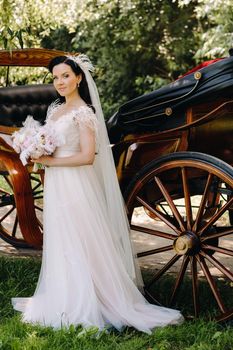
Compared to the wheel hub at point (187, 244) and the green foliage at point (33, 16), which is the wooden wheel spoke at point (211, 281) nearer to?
the wheel hub at point (187, 244)

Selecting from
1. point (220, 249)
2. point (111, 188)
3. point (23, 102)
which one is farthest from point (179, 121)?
point (23, 102)

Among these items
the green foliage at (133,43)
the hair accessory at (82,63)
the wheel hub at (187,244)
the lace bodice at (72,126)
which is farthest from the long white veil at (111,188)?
the green foliage at (133,43)

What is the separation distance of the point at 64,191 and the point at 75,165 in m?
0.18

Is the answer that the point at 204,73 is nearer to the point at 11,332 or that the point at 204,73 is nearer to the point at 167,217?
the point at 167,217

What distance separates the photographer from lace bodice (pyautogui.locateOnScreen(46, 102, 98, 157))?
A: 10.9ft

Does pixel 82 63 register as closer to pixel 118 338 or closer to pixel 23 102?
pixel 118 338

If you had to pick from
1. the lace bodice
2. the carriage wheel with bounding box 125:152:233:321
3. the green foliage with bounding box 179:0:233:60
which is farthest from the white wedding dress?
the green foliage with bounding box 179:0:233:60

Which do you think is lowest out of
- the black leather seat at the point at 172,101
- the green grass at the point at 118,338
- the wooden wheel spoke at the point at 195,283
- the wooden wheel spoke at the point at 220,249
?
the green grass at the point at 118,338

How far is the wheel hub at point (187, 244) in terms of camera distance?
3.27 metres

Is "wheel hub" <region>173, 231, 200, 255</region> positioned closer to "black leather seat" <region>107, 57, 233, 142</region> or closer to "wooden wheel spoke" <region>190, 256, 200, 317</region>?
"wooden wheel spoke" <region>190, 256, 200, 317</region>

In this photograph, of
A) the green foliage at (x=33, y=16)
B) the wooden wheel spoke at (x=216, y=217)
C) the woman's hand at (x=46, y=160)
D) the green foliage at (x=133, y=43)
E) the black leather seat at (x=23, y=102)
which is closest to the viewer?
the wooden wheel spoke at (x=216, y=217)

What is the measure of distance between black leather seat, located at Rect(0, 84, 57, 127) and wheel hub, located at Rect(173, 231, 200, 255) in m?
2.42

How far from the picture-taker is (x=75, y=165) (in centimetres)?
334

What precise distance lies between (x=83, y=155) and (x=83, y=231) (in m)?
0.45
